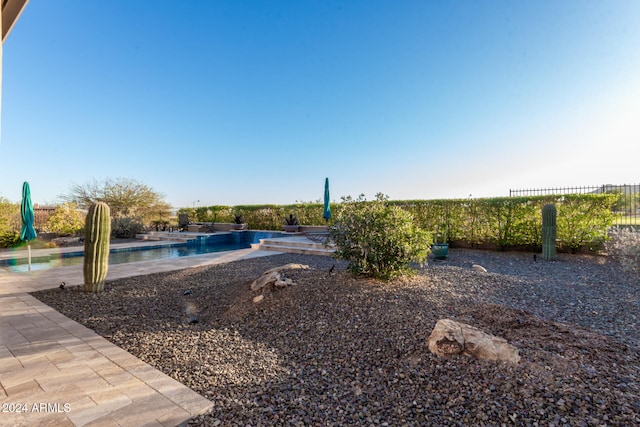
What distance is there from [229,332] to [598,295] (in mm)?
5363

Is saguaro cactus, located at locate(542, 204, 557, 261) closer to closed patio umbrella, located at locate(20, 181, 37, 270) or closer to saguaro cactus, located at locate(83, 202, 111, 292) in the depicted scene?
saguaro cactus, located at locate(83, 202, 111, 292)

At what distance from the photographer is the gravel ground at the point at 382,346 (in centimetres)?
200

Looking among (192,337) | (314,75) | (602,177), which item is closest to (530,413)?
(192,337)

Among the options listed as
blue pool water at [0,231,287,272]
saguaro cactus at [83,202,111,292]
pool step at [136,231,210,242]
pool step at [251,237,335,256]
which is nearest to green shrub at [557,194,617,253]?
pool step at [251,237,335,256]

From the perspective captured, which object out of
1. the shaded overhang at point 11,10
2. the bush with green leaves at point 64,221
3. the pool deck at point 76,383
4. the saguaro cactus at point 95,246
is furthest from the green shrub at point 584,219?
the bush with green leaves at point 64,221

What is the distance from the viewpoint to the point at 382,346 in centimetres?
293

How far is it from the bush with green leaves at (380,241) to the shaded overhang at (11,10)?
428 centimetres

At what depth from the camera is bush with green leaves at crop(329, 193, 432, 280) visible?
4668 mm

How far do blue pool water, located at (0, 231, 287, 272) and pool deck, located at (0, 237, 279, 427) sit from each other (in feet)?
20.6

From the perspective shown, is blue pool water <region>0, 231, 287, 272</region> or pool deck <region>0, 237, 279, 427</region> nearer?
pool deck <region>0, 237, 279, 427</region>

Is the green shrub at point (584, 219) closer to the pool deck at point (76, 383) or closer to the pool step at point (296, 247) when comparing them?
the pool step at point (296, 247)

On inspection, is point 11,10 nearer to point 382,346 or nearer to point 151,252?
point 382,346

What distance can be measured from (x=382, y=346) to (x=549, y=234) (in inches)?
292

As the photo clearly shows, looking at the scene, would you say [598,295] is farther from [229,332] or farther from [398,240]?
[229,332]
